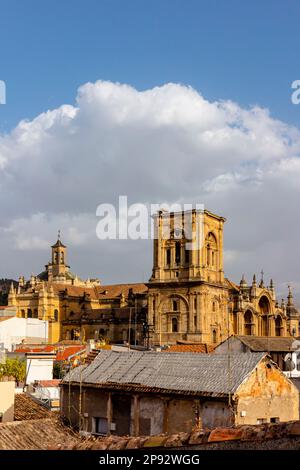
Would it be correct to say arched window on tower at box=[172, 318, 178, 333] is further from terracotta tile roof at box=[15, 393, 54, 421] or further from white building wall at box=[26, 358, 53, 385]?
terracotta tile roof at box=[15, 393, 54, 421]

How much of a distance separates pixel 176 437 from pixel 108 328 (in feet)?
269

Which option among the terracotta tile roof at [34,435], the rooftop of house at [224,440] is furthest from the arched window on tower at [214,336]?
the rooftop of house at [224,440]

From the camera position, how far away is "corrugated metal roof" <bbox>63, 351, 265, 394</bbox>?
21672 mm

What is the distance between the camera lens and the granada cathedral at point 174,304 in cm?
8000

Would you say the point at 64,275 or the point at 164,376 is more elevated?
the point at 64,275

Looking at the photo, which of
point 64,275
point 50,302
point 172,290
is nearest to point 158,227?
point 172,290

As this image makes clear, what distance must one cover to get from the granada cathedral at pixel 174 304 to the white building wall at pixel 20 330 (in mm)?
3585

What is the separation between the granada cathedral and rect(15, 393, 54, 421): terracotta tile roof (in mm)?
49374

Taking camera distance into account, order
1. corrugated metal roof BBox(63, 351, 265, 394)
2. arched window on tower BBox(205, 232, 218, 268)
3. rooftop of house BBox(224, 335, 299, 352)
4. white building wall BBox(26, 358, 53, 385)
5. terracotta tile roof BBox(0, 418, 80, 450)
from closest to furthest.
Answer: terracotta tile roof BBox(0, 418, 80, 450), corrugated metal roof BBox(63, 351, 265, 394), white building wall BBox(26, 358, 53, 385), rooftop of house BBox(224, 335, 299, 352), arched window on tower BBox(205, 232, 218, 268)

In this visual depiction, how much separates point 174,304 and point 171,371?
190 feet

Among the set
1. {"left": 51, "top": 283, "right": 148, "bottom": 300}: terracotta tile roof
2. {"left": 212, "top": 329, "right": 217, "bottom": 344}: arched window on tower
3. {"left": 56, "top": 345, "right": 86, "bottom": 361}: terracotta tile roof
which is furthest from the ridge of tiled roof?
{"left": 56, "top": 345, "right": 86, "bottom": 361}: terracotta tile roof
